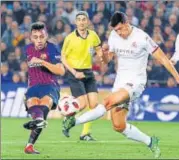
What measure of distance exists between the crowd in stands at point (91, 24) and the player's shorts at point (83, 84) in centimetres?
591

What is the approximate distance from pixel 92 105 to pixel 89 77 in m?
0.63

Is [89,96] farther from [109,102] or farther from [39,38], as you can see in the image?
[109,102]

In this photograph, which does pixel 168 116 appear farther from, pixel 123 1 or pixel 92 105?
pixel 92 105

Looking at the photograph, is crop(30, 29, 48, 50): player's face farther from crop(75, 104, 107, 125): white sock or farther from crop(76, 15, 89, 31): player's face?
crop(76, 15, 89, 31): player's face

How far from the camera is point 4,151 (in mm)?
13375

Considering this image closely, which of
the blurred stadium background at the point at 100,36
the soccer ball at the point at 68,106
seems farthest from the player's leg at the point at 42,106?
the blurred stadium background at the point at 100,36

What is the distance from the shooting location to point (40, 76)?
1345cm

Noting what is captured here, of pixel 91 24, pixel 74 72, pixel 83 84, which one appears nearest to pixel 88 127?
pixel 83 84

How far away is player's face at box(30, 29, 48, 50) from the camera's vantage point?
43.3 feet

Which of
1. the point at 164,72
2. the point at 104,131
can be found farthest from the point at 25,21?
the point at 104,131

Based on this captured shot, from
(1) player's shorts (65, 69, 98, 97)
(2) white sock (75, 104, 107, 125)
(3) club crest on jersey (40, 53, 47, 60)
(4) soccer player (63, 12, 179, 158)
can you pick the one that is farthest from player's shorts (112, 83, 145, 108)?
(1) player's shorts (65, 69, 98, 97)

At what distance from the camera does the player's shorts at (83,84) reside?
54.5ft

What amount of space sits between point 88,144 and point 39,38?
8.54 feet

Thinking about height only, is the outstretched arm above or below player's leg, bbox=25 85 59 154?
above
